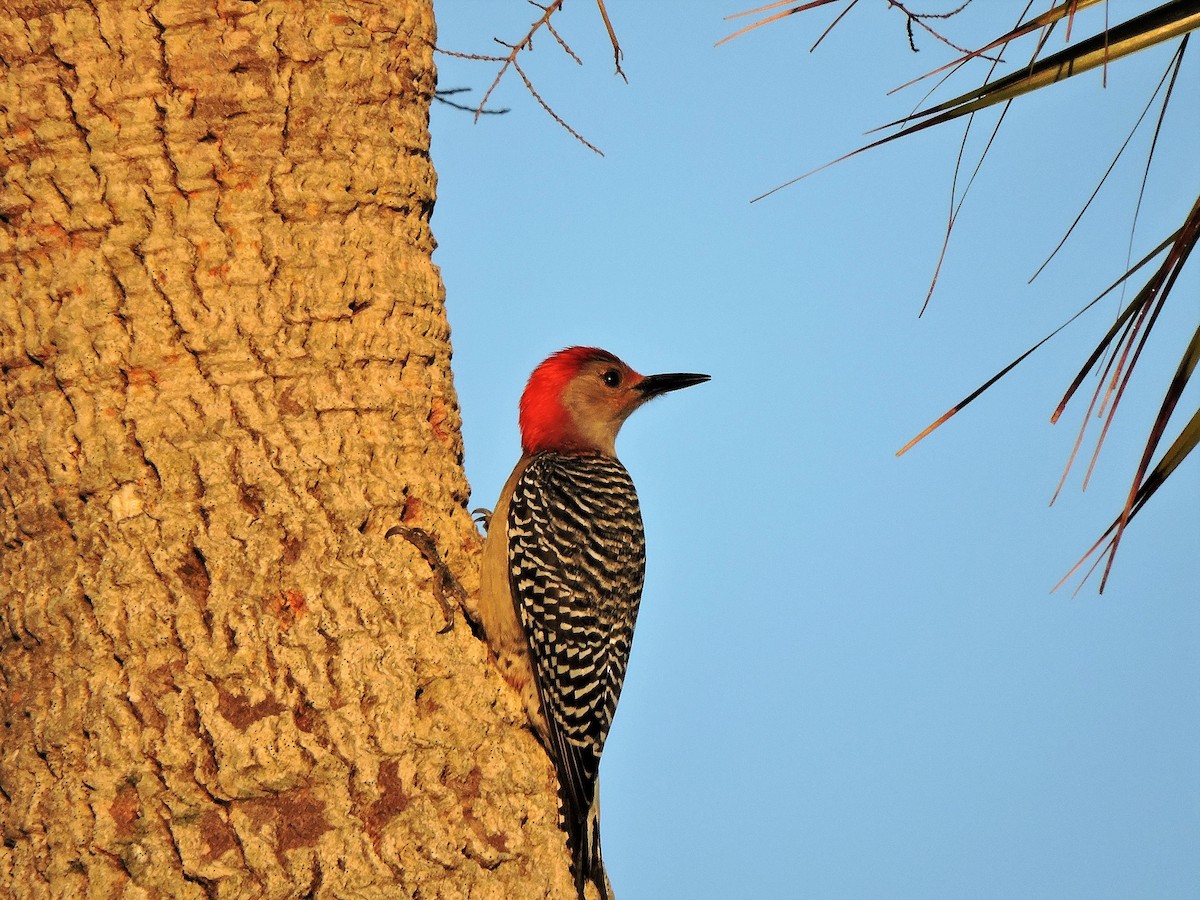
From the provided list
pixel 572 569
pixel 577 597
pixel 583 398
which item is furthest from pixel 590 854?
pixel 583 398

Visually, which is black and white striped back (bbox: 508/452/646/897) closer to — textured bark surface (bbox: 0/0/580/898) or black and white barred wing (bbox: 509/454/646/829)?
black and white barred wing (bbox: 509/454/646/829)

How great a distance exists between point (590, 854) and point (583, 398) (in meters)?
2.36

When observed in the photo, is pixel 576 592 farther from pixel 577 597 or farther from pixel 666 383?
pixel 666 383

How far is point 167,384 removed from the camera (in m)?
3.71

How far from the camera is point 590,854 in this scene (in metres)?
4.19

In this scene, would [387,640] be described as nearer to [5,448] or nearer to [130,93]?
[5,448]

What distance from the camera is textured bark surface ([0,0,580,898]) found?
3.42 meters

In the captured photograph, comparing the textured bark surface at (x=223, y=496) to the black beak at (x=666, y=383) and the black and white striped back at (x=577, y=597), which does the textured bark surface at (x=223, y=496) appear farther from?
the black beak at (x=666, y=383)

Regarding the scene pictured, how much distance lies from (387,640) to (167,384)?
104 centimetres

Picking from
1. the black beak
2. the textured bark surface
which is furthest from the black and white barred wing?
the black beak

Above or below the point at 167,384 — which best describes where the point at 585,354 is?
above

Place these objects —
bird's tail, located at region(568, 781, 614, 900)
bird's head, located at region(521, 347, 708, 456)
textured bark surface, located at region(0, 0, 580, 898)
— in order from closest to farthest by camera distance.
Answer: textured bark surface, located at region(0, 0, 580, 898), bird's tail, located at region(568, 781, 614, 900), bird's head, located at region(521, 347, 708, 456)

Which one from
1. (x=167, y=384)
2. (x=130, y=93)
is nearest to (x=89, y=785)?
(x=167, y=384)

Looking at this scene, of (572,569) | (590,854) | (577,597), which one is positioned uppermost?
(572,569)
